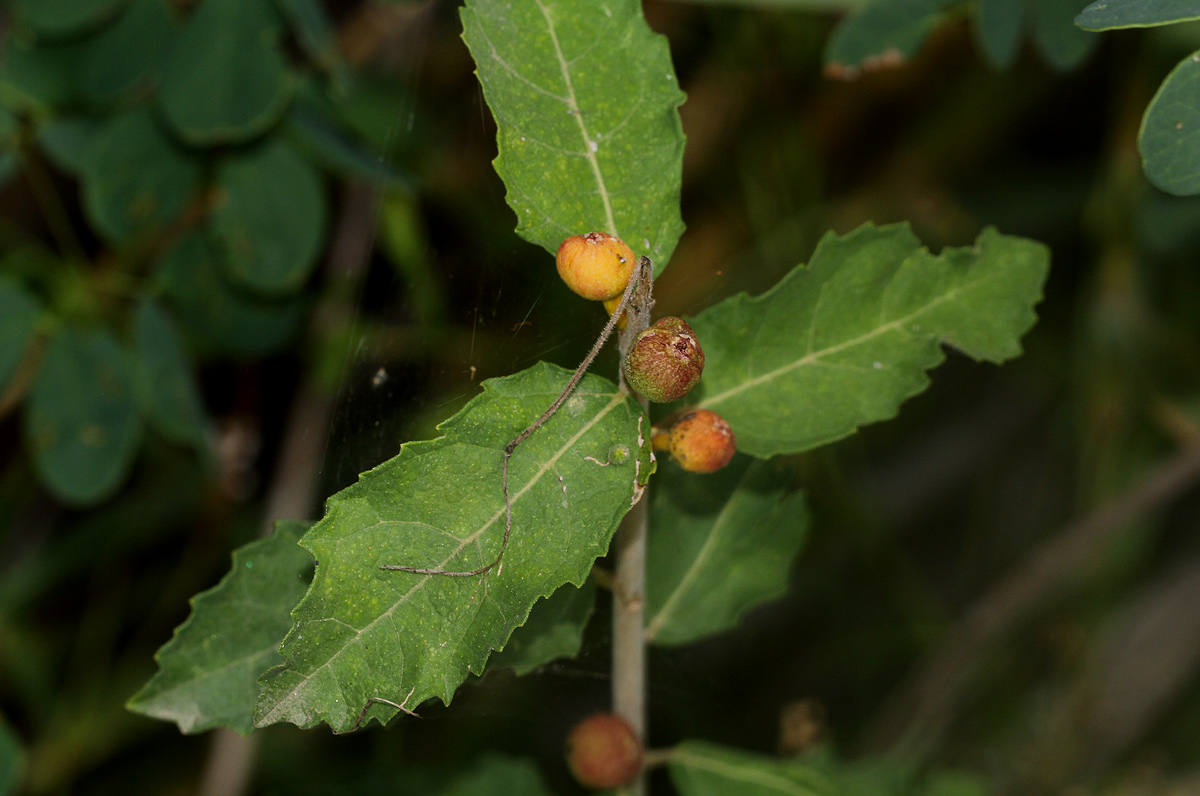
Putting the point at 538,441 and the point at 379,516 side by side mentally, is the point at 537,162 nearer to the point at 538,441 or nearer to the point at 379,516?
the point at 538,441

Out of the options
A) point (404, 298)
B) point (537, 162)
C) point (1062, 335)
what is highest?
point (537, 162)

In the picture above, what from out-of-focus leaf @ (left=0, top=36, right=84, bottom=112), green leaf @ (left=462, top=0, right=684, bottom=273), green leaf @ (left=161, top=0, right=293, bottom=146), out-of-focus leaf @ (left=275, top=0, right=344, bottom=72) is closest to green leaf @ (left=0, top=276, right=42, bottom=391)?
out-of-focus leaf @ (left=0, top=36, right=84, bottom=112)

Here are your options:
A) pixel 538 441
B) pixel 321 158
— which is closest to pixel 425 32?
pixel 321 158

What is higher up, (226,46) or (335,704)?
(226,46)

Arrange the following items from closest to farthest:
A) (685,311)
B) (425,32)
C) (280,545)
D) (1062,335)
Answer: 1. (280,545)
2. (685,311)
3. (425,32)
4. (1062,335)

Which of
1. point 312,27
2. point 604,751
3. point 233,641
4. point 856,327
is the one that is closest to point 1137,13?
point 856,327

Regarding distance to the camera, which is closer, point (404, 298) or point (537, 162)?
point (537, 162)
